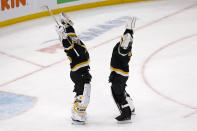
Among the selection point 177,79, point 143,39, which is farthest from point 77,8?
point 177,79

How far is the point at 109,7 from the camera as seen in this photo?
33.2 feet

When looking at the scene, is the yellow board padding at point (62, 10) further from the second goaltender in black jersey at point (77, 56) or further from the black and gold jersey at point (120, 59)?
the black and gold jersey at point (120, 59)

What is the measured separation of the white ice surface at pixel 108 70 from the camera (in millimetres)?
5199

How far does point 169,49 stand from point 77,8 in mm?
3151

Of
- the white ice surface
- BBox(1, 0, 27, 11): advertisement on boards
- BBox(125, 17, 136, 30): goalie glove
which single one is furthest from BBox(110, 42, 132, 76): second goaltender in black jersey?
BBox(1, 0, 27, 11): advertisement on boards

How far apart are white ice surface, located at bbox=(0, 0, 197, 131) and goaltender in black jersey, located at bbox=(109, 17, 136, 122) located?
182mm

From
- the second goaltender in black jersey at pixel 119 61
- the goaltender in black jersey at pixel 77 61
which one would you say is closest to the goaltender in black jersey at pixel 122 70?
the second goaltender in black jersey at pixel 119 61

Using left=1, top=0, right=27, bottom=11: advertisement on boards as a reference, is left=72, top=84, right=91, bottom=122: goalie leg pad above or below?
below

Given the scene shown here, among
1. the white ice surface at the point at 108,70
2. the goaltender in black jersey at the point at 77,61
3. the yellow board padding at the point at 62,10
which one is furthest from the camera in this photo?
the yellow board padding at the point at 62,10

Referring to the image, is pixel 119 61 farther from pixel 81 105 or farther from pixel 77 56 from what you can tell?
pixel 81 105

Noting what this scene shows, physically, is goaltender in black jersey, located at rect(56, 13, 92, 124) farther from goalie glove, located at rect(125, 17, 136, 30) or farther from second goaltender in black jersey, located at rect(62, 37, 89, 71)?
goalie glove, located at rect(125, 17, 136, 30)

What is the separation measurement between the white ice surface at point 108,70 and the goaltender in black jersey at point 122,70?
0.18 metres

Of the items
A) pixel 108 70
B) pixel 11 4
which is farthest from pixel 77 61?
pixel 11 4

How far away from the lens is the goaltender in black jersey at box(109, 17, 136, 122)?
4.67 m
